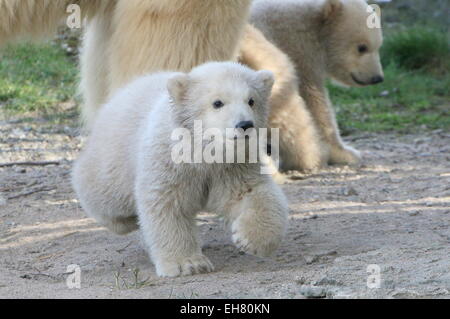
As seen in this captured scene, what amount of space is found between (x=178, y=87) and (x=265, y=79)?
44cm

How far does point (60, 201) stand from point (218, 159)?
225cm

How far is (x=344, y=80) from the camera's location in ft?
25.8

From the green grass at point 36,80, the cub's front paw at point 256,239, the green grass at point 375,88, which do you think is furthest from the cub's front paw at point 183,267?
the green grass at point 36,80

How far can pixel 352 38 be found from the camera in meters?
7.58

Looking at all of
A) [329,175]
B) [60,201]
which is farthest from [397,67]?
[60,201]

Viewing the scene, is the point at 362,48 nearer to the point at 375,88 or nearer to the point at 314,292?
the point at 375,88

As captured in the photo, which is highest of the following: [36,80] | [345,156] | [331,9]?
[331,9]

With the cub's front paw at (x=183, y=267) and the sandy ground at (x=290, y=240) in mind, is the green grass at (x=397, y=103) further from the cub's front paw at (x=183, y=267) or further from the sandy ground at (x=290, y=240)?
the cub's front paw at (x=183, y=267)

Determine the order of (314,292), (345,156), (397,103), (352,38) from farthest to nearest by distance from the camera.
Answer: (397,103) < (352,38) < (345,156) < (314,292)

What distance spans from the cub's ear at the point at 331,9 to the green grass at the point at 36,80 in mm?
2773

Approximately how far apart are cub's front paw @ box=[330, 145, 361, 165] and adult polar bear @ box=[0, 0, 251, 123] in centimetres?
192

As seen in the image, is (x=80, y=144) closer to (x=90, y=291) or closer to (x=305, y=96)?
(x=305, y=96)

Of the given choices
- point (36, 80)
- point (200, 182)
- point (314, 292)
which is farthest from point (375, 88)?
point (314, 292)

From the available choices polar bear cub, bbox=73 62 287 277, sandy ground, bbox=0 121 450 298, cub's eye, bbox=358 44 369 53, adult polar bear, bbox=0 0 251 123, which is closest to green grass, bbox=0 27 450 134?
sandy ground, bbox=0 121 450 298
